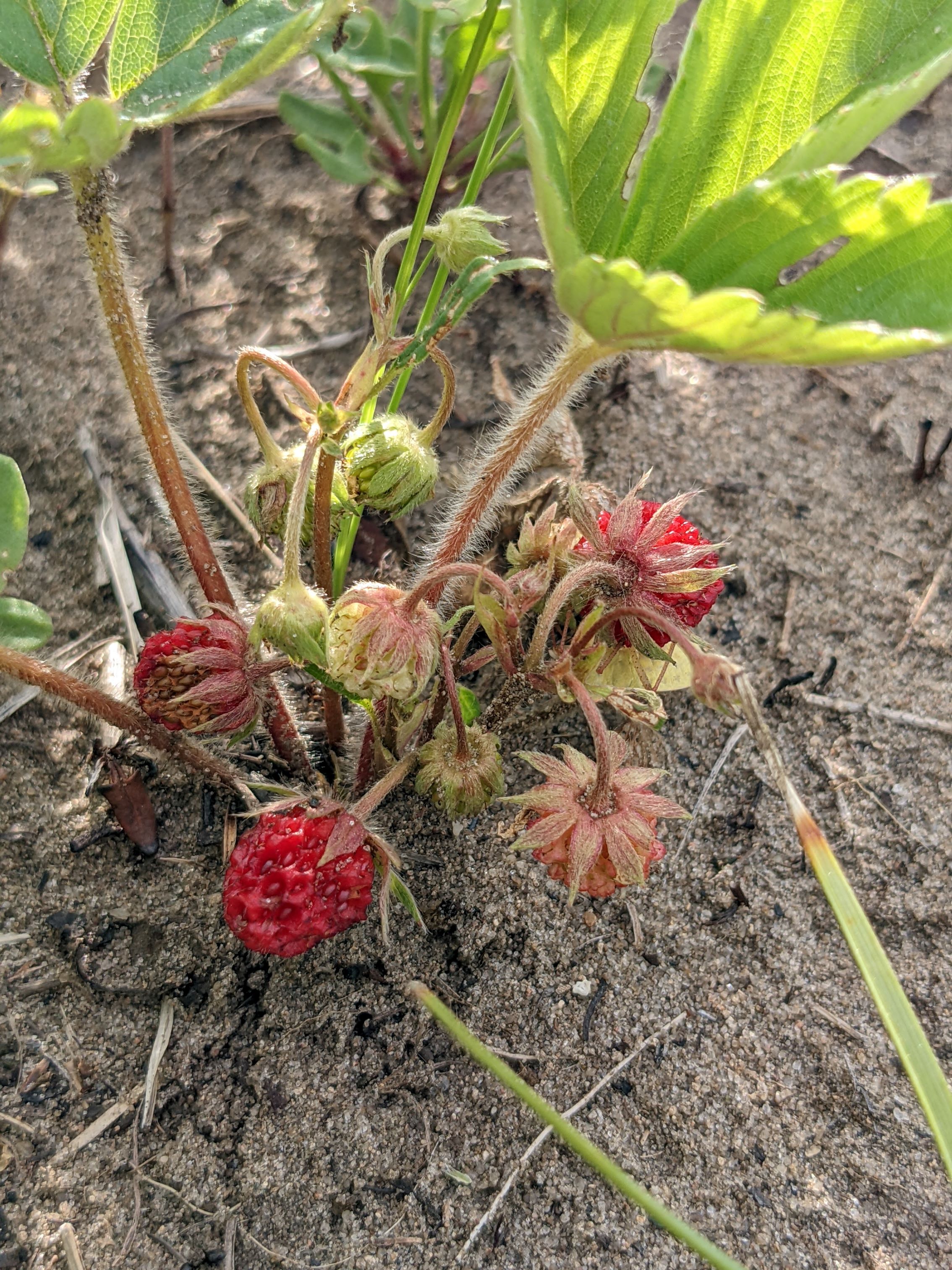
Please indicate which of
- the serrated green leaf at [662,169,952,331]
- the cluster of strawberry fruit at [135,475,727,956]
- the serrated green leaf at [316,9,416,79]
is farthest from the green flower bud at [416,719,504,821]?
the serrated green leaf at [316,9,416,79]

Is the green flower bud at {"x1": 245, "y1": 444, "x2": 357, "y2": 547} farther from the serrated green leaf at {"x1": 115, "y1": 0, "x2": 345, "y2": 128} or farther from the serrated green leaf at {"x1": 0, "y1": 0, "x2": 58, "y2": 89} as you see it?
A: the serrated green leaf at {"x1": 0, "y1": 0, "x2": 58, "y2": 89}

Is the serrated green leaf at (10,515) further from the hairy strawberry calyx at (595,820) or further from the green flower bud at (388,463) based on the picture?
the hairy strawberry calyx at (595,820)

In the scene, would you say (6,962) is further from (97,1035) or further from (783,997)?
(783,997)

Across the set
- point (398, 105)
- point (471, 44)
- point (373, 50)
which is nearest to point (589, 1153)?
point (471, 44)

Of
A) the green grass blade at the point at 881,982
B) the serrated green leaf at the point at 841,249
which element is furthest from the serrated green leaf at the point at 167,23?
the green grass blade at the point at 881,982

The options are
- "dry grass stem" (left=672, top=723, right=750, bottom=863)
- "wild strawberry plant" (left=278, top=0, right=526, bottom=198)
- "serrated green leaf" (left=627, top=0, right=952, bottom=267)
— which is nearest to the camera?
"serrated green leaf" (left=627, top=0, right=952, bottom=267)

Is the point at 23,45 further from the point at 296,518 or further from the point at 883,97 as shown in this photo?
the point at 883,97
